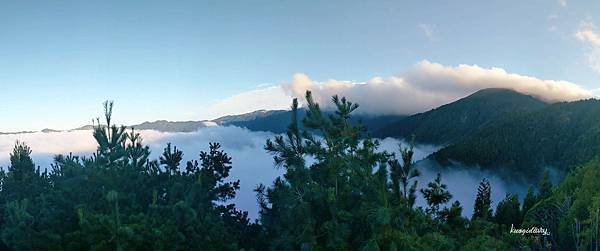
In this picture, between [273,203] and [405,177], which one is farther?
[273,203]

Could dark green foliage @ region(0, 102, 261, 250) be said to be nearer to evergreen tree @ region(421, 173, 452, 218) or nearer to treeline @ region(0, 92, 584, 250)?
treeline @ region(0, 92, 584, 250)

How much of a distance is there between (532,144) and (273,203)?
170m

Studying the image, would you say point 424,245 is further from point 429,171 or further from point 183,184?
point 429,171

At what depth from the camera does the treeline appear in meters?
22.2

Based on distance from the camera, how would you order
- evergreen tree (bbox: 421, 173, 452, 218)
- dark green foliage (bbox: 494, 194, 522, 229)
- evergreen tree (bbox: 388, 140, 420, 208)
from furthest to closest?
dark green foliage (bbox: 494, 194, 522, 229) → evergreen tree (bbox: 421, 173, 452, 218) → evergreen tree (bbox: 388, 140, 420, 208)

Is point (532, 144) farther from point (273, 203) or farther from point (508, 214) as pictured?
point (273, 203)

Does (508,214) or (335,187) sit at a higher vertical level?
(335,187)

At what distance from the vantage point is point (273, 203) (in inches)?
1342

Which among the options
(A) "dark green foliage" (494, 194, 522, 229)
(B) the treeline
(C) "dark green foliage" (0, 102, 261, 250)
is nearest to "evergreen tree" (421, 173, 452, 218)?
(B) the treeline

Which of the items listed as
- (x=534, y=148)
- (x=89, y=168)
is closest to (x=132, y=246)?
(x=89, y=168)

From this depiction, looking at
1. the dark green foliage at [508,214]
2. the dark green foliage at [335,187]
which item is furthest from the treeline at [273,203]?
the dark green foliage at [508,214]

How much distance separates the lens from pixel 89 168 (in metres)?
35.9

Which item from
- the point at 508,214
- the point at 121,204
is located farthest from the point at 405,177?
the point at 508,214

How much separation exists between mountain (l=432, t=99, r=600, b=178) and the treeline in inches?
5196
